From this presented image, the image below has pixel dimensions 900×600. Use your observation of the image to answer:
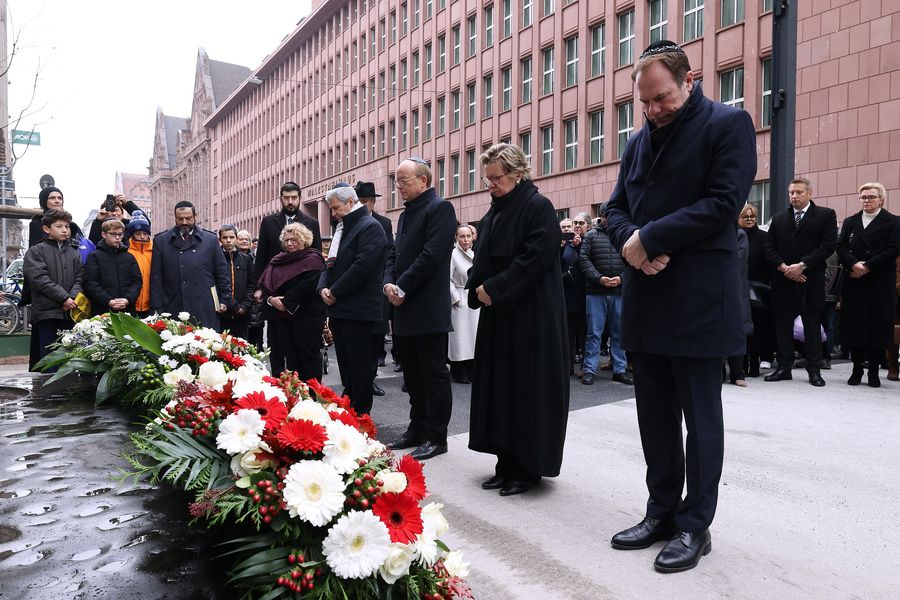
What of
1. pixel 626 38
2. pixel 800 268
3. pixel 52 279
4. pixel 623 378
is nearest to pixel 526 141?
pixel 626 38

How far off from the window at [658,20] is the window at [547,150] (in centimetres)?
658

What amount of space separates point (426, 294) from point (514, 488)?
1623 mm

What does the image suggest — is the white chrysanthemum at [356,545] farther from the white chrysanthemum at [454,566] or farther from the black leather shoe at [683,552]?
the black leather shoe at [683,552]

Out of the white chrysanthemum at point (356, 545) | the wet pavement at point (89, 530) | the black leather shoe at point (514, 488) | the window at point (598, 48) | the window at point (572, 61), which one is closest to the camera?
the wet pavement at point (89, 530)

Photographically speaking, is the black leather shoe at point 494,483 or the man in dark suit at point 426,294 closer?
the black leather shoe at point 494,483

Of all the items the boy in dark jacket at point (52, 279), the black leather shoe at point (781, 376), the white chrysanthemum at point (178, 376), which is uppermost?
the boy in dark jacket at point (52, 279)

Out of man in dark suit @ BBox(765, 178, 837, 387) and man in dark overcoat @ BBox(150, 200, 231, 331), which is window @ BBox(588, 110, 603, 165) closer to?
man in dark suit @ BBox(765, 178, 837, 387)

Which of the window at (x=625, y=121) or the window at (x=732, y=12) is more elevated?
the window at (x=732, y=12)

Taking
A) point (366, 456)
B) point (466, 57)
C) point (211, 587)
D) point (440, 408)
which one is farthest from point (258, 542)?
point (466, 57)

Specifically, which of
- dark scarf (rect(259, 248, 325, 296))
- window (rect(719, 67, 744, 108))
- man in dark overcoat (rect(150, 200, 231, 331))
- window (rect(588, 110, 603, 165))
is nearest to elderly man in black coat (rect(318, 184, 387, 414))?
dark scarf (rect(259, 248, 325, 296))

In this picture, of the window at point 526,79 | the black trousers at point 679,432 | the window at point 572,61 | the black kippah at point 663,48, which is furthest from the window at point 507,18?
the black trousers at point 679,432

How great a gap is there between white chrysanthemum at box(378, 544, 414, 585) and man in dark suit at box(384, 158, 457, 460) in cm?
355

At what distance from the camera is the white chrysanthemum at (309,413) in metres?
1.87

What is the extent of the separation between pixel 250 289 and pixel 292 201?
2.37 meters
